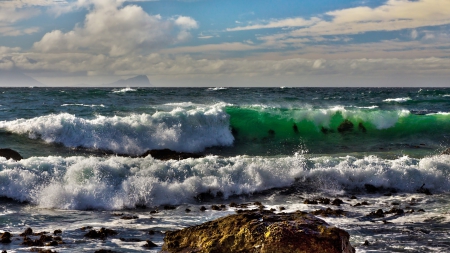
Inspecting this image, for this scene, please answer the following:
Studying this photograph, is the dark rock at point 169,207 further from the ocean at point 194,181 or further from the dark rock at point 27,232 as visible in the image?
the dark rock at point 27,232

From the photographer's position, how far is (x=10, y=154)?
16.6 metres

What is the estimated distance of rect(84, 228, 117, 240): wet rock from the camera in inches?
333

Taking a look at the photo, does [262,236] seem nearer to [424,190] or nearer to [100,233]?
[100,233]

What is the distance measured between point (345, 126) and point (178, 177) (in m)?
15.6

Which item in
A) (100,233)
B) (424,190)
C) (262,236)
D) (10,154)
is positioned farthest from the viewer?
(10,154)

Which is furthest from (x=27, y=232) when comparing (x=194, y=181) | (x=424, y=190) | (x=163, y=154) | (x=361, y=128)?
(x=361, y=128)

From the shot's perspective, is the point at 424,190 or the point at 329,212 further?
the point at 424,190

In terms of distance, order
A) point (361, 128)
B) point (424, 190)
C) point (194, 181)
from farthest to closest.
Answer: point (361, 128) < point (424, 190) < point (194, 181)

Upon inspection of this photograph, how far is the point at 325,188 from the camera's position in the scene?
1373 cm

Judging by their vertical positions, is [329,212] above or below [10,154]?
below

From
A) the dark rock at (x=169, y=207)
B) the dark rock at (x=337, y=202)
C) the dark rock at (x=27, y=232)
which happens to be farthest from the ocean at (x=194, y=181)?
the dark rock at (x=27, y=232)

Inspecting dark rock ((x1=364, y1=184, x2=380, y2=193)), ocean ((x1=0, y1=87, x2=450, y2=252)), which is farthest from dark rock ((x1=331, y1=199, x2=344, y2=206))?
dark rock ((x1=364, y1=184, x2=380, y2=193))

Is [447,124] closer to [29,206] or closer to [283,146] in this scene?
[283,146]

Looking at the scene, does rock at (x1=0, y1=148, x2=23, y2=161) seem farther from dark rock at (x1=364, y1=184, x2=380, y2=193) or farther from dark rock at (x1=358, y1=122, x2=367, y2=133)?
dark rock at (x1=358, y1=122, x2=367, y2=133)
